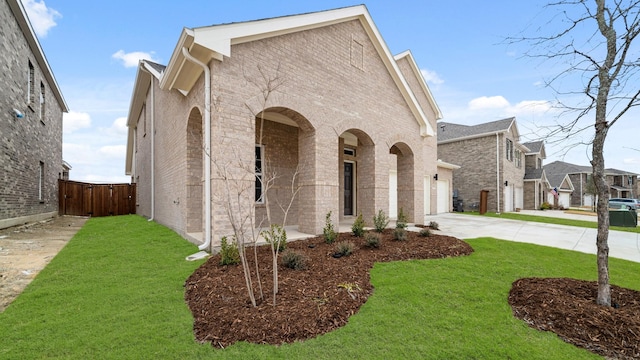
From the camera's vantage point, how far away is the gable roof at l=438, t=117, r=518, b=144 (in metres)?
21.2

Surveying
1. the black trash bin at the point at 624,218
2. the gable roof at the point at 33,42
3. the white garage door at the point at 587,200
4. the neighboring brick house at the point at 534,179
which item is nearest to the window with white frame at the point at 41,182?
the gable roof at the point at 33,42

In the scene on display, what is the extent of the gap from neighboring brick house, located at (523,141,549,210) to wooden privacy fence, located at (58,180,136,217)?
105 ft

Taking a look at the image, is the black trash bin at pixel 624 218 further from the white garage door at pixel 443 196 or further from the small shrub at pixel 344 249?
the small shrub at pixel 344 249

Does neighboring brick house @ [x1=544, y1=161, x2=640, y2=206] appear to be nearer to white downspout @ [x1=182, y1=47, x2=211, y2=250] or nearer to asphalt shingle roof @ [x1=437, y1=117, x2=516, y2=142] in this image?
asphalt shingle roof @ [x1=437, y1=117, x2=516, y2=142]

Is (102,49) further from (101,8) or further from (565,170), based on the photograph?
(565,170)

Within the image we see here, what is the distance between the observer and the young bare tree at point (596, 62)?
3.48 metres

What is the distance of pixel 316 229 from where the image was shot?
7.68m

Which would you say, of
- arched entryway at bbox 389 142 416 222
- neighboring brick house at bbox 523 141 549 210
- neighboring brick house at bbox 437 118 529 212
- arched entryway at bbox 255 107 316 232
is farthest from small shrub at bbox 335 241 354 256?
neighboring brick house at bbox 523 141 549 210

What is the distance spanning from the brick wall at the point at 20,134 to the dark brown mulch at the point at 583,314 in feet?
44.9

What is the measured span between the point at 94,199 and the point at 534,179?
33.8 metres

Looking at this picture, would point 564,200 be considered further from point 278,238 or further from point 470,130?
point 278,238

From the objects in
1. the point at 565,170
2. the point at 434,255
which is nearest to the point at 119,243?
the point at 434,255

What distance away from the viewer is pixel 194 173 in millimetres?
7871

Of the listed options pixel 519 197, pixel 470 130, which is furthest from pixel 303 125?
pixel 519 197
